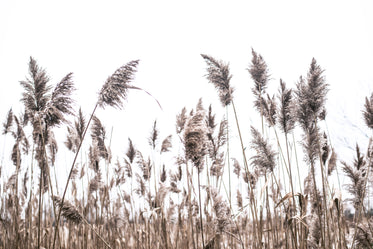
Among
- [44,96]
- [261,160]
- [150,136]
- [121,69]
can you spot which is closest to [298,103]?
[261,160]

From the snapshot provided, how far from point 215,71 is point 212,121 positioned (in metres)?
0.80

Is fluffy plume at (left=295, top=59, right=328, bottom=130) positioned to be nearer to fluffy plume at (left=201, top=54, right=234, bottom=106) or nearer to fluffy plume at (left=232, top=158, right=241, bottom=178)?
fluffy plume at (left=201, top=54, right=234, bottom=106)

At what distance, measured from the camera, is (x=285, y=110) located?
9.67 ft

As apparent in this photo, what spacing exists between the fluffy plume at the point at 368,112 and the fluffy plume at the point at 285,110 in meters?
1.28

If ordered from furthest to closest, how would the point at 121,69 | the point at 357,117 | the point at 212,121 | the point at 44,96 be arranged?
the point at 357,117
the point at 212,121
the point at 44,96
the point at 121,69

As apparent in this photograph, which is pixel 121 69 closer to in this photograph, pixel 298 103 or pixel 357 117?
pixel 298 103

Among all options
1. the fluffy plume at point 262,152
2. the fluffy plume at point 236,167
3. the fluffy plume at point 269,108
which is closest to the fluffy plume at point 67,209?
the fluffy plume at point 262,152

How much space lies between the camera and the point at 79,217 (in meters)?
2.13

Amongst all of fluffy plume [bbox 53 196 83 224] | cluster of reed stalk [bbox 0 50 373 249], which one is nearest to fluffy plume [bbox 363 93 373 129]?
A: cluster of reed stalk [bbox 0 50 373 249]

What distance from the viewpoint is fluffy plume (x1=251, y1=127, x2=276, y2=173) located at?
2.40 metres

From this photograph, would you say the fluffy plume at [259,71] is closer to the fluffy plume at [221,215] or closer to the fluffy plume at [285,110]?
the fluffy plume at [285,110]

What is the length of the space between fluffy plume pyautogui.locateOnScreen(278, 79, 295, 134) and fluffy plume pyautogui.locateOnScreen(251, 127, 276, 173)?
2.15ft

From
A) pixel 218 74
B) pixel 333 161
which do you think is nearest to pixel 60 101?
pixel 218 74

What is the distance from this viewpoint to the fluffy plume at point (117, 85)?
203 cm
